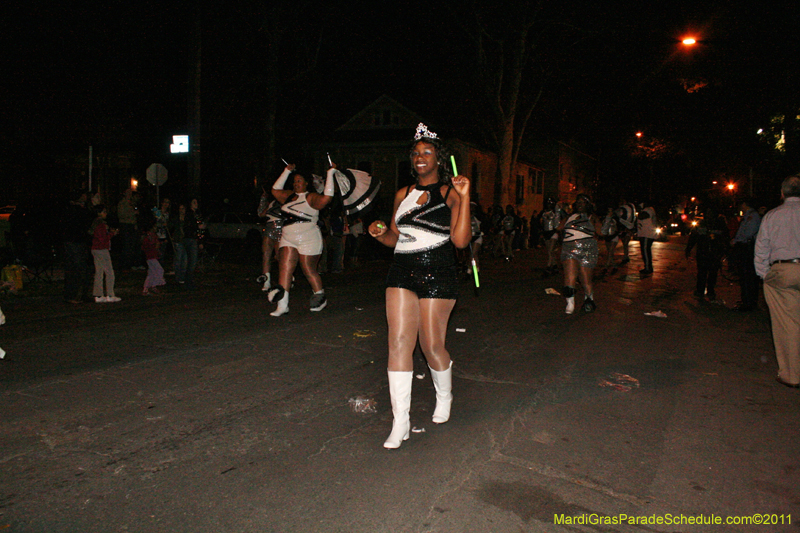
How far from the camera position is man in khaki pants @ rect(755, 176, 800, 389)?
18.2 ft

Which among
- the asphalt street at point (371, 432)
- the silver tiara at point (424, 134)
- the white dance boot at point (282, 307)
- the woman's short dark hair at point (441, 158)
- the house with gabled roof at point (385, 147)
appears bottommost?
Answer: the asphalt street at point (371, 432)

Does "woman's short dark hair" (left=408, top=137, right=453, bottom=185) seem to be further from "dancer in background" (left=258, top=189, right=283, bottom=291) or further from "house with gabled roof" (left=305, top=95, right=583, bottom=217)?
"house with gabled roof" (left=305, top=95, right=583, bottom=217)

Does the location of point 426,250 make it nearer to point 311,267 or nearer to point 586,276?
point 311,267

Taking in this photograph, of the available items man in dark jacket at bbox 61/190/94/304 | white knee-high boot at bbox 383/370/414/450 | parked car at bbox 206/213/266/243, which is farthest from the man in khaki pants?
parked car at bbox 206/213/266/243

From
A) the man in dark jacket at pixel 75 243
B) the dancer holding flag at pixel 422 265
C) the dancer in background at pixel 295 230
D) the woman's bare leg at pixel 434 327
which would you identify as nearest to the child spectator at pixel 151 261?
the man in dark jacket at pixel 75 243

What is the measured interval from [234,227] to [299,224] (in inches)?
779

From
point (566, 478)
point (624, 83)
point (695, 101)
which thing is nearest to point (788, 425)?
point (566, 478)

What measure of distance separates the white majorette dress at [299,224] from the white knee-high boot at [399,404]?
4.47 metres

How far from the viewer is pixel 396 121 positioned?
121 feet

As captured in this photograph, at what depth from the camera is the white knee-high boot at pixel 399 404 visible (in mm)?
3912

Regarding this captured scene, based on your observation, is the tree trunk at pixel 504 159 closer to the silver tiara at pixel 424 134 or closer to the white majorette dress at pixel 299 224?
the white majorette dress at pixel 299 224

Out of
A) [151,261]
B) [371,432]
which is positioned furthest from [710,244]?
[151,261]

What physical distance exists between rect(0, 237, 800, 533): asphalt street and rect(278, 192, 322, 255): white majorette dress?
102 cm

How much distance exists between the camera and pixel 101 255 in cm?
965
